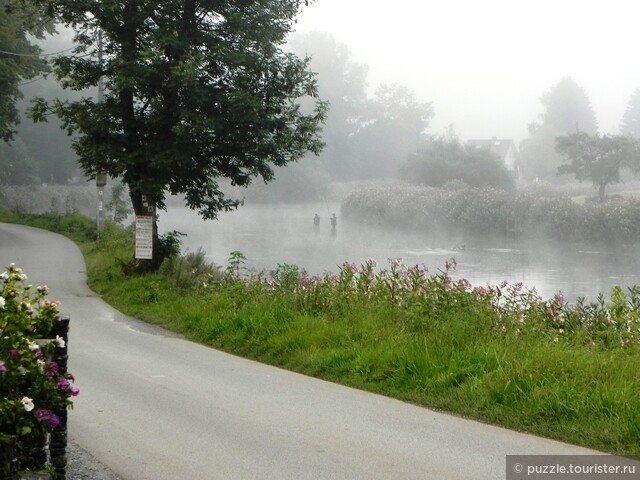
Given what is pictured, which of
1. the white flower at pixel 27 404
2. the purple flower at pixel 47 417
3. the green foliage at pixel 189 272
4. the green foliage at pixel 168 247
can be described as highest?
the white flower at pixel 27 404

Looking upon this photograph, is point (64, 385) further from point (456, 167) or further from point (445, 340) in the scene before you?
point (456, 167)

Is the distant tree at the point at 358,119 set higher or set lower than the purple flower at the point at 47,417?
higher

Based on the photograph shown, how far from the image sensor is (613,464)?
6430 millimetres

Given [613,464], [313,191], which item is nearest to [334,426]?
[613,464]

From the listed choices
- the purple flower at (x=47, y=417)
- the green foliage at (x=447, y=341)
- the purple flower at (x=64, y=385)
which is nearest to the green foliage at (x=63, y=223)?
the green foliage at (x=447, y=341)

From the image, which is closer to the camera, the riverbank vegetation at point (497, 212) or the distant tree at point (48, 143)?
the riverbank vegetation at point (497, 212)

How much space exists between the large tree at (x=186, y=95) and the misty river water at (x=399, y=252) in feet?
10.7

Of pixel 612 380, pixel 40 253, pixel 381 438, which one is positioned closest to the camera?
pixel 381 438

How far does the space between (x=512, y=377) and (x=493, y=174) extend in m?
34.7

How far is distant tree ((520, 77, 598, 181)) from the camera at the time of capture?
45.5 meters

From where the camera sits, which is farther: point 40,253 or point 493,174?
point 493,174

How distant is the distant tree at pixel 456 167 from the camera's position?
4219 cm

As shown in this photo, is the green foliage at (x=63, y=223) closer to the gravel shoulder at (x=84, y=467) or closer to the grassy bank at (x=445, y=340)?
the grassy bank at (x=445, y=340)

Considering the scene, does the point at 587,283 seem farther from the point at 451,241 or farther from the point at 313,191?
the point at 313,191
